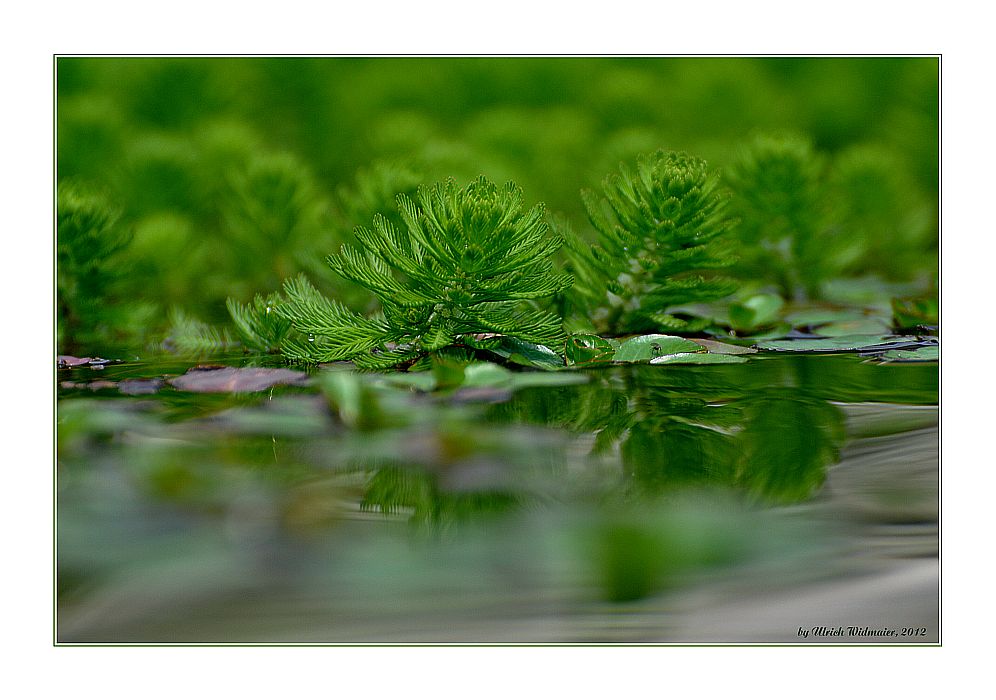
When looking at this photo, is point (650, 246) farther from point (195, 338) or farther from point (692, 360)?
point (195, 338)

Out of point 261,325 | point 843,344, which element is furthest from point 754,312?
point 261,325

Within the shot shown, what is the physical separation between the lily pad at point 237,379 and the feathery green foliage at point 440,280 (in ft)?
0.12

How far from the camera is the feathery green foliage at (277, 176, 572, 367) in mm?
697

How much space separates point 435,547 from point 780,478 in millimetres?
227

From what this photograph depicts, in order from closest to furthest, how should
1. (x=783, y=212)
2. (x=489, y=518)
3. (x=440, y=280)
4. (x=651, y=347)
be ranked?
(x=489, y=518), (x=440, y=280), (x=651, y=347), (x=783, y=212)

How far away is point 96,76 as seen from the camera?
1.43 meters

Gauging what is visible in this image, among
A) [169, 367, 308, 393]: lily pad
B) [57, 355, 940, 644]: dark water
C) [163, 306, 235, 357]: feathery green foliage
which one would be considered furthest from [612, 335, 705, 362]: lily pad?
[163, 306, 235, 357]: feathery green foliage

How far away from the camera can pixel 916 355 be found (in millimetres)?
837

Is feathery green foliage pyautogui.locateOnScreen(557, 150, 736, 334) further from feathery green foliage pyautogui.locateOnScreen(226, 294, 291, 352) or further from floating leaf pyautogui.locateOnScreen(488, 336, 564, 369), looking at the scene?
feathery green foliage pyautogui.locateOnScreen(226, 294, 291, 352)

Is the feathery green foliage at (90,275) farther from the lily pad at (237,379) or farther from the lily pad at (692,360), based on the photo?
the lily pad at (692,360)

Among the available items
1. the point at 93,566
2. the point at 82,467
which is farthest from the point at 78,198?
the point at 93,566

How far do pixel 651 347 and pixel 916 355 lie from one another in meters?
0.24

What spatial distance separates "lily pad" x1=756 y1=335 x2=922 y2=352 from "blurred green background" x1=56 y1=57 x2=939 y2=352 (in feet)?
0.65

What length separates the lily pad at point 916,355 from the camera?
2.71ft
